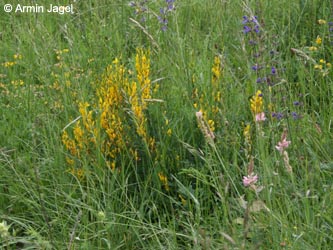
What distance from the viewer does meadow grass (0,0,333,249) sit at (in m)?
2.00

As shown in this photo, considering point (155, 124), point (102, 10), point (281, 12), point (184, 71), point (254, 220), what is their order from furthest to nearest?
point (102, 10) → point (281, 12) → point (184, 71) → point (155, 124) → point (254, 220)

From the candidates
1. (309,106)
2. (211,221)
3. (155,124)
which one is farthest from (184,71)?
(211,221)

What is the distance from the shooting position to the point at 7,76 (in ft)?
10.9

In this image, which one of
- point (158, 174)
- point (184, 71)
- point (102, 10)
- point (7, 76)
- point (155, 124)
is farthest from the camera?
point (102, 10)

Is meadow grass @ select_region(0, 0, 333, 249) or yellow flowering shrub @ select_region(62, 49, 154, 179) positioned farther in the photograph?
yellow flowering shrub @ select_region(62, 49, 154, 179)

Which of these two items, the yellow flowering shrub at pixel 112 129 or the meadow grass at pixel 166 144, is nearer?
the meadow grass at pixel 166 144

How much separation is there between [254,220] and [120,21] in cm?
196

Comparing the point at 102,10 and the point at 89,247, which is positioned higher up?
the point at 102,10

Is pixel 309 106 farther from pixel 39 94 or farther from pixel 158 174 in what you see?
pixel 39 94

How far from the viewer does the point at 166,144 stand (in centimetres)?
253

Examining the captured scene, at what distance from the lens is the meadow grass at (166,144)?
200 cm

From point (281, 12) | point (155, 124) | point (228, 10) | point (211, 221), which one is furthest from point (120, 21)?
point (211, 221)

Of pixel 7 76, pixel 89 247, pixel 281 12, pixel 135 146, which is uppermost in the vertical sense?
pixel 281 12

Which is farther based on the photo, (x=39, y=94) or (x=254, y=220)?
(x=39, y=94)
